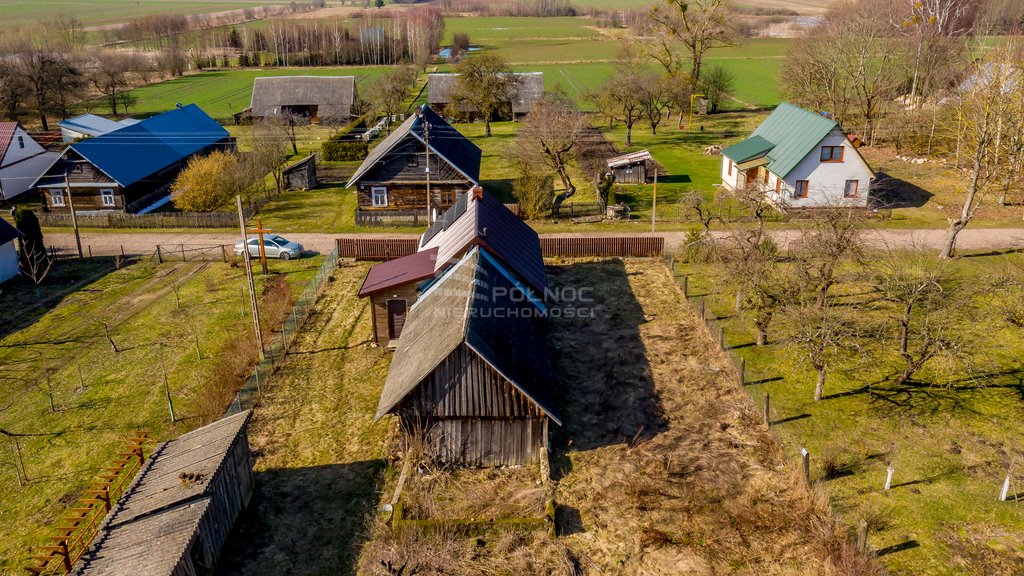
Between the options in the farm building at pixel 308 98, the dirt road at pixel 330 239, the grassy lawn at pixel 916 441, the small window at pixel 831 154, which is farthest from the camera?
the farm building at pixel 308 98

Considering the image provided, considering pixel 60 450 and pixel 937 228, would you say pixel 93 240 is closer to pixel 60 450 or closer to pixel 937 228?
pixel 60 450

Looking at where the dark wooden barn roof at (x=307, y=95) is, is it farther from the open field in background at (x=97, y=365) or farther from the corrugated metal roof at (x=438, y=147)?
the open field in background at (x=97, y=365)

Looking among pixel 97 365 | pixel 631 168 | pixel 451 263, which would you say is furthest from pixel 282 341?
pixel 631 168

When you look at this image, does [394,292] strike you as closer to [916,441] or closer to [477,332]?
[477,332]

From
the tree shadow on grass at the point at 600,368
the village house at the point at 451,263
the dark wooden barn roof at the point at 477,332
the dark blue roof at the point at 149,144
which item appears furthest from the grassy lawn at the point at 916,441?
the dark blue roof at the point at 149,144

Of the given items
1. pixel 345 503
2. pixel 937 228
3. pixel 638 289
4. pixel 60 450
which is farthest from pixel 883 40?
pixel 60 450

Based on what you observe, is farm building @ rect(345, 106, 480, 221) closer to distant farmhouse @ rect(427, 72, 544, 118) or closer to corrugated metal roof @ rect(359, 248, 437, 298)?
corrugated metal roof @ rect(359, 248, 437, 298)
